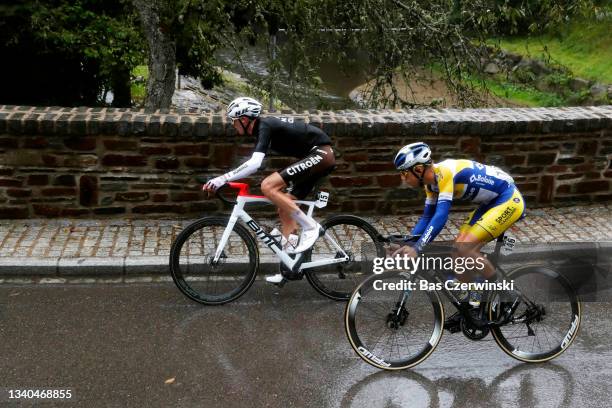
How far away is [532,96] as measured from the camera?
77.5ft

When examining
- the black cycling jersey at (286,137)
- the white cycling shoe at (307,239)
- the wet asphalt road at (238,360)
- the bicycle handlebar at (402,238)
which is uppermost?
the black cycling jersey at (286,137)

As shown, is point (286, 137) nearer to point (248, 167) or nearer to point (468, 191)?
point (248, 167)

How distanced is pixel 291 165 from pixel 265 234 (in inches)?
25.7

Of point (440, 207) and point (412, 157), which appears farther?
point (412, 157)

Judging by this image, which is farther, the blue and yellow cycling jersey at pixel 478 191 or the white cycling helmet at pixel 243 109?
the white cycling helmet at pixel 243 109

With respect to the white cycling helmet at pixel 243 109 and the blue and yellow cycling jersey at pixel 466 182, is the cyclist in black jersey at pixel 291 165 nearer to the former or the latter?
the white cycling helmet at pixel 243 109

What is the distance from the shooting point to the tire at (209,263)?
6.72 meters

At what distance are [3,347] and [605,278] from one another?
18.3ft

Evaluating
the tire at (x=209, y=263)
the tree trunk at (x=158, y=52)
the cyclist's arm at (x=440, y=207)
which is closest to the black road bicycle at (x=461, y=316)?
the cyclist's arm at (x=440, y=207)

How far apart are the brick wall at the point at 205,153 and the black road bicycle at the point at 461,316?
9.79ft

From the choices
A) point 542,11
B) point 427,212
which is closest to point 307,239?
point 427,212

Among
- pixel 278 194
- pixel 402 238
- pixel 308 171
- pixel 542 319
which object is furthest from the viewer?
pixel 308 171

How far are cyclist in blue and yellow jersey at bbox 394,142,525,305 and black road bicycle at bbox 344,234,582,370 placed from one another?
18 centimetres

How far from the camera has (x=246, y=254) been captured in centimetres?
703
